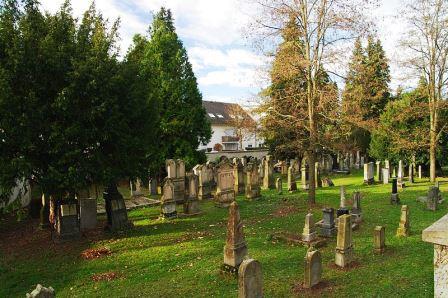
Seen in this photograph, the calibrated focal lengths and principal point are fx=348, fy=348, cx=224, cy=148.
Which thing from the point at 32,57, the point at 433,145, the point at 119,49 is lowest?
the point at 433,145

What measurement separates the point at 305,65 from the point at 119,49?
7.42 metres

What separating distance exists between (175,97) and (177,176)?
8560 mm

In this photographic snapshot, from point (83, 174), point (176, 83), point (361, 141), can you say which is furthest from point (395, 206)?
point (361, 141)

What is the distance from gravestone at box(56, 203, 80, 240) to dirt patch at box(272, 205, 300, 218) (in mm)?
7379

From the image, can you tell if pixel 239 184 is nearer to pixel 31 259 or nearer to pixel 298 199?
pixel 298 199

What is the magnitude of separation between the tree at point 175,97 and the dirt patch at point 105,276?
1495 cm

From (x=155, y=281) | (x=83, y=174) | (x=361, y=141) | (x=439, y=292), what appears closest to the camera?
(x=439, y=292)

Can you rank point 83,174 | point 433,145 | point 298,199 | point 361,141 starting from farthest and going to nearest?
point 361,141
point 433,145
point 298,199
point 83,174

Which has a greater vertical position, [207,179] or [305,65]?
[305,65]

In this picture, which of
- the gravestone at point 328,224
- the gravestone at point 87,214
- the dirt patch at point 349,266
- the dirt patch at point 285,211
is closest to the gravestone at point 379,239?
the dirt patch at point 349,266

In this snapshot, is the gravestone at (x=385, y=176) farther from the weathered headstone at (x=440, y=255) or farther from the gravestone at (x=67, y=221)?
the weathered headstone at (x=440, y=255)

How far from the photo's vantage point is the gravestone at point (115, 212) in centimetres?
1204

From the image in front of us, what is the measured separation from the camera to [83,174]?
34.3ft

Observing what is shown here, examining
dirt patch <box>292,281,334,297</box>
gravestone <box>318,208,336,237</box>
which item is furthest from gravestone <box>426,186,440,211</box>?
dirt patch <box>292,281,334,297</box>
